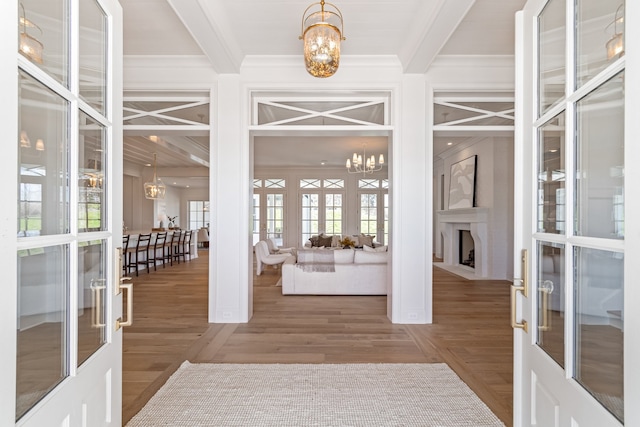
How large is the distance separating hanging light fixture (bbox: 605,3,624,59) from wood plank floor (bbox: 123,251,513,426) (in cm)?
206

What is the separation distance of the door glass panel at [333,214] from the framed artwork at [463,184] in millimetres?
3849

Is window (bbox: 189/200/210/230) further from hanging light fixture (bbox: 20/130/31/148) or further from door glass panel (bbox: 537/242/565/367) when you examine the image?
door glass panel (bbox: 537/242/565/367)

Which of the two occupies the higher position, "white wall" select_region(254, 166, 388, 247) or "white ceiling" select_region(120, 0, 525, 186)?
"white ceiling" select_region(120, 0, 525, 186)

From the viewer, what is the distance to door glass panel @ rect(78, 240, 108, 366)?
1.22 metres

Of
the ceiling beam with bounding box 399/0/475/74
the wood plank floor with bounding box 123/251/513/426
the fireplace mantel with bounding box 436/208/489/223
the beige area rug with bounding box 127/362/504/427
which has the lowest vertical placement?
the wood plank floor with bounding box 123/251/513/426

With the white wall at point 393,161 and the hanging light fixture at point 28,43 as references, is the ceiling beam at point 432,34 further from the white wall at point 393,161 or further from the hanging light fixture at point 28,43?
the hanging light fixture at point 28,43

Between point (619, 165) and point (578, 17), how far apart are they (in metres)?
0.50

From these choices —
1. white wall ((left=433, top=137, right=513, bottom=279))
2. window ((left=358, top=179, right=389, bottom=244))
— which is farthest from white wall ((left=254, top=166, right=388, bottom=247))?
white wall ((left=433, top=137, right=513, bottom=279))

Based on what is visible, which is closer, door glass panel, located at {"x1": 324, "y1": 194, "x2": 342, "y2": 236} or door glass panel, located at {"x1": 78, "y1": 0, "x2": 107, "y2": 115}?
door glass panel, located at {"x1": 78, "y1": 0, "x2": 107, "y2": 115}

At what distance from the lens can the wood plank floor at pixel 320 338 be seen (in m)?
2.77

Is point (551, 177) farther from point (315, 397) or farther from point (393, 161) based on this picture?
point (393, 161)

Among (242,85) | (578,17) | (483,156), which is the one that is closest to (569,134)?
(578,17)

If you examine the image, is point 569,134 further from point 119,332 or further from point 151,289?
point 151,289

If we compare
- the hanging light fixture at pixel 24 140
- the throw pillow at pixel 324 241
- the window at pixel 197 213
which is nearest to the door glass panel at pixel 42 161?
the hanging light fixture at pixel 24 140
